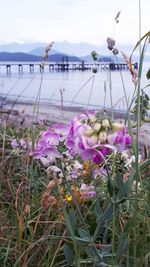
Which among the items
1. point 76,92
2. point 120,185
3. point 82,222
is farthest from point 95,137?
point 76,92

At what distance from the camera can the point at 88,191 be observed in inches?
68.6

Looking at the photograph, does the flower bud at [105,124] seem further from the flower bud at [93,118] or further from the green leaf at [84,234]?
the green leaf at [84,234]

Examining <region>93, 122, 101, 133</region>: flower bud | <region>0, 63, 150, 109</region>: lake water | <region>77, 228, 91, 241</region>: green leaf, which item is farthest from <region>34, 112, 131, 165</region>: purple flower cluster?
<region>0, 63, 150, 109</region>: lake water

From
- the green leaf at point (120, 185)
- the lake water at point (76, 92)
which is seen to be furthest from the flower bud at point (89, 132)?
the lake water at point (76, 92)

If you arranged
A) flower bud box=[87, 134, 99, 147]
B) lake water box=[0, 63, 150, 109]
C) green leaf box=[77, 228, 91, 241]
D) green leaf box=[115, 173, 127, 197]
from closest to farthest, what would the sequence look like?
flower bud box=[87, 134, 99, 147] → green leaf box=[115, 173, 127, 197] → green leaf box=[77, 228, 91, 241] → lake water box=[0, 63, 150, 109]

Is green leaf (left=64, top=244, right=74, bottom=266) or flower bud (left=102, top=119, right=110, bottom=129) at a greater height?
flower bud (left=102, top=119, right=110, bottom=129)

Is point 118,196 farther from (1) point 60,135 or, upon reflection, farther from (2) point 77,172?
(2) point 77,172

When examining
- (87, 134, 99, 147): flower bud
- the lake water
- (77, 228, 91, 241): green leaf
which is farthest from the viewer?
the lake water

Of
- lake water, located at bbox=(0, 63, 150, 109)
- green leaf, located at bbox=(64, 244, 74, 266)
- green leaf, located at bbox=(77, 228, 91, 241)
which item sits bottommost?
lake water, located at bbox=(0, 63, 150, 109)

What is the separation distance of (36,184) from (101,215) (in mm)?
941

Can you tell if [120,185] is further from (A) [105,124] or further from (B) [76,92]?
(B) [76,92]

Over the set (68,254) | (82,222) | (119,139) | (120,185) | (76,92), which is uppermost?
(119,139)

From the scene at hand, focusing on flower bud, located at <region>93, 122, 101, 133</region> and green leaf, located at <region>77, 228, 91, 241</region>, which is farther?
green leaf, located at <region>77, 228, 91, 241</region>

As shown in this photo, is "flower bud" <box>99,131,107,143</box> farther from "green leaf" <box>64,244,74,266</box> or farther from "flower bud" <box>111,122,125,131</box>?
"green leaf" <box>64,244,74,266</box>
